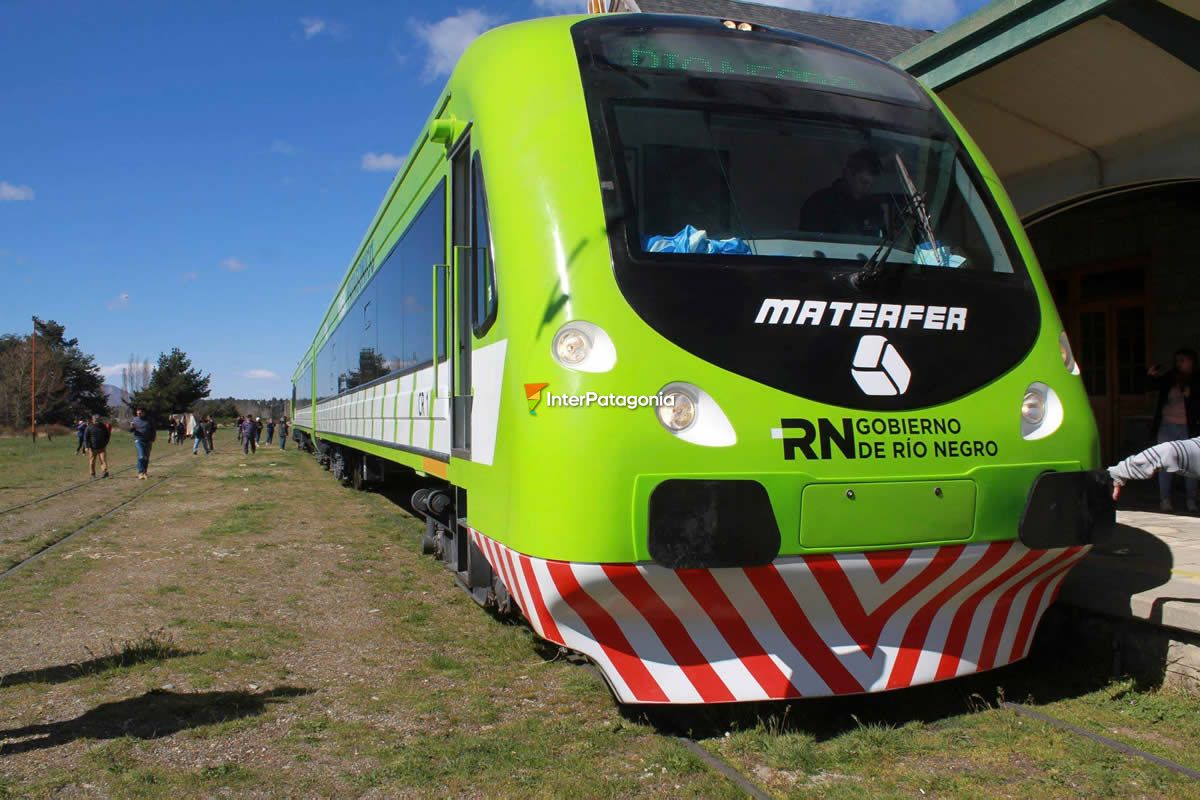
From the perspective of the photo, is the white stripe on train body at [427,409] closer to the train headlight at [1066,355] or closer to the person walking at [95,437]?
the train headlight at [1066,355]

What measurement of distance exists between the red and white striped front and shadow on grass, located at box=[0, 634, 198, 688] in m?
2.53

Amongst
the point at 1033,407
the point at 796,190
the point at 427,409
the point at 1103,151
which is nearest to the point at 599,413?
the point at 796,190

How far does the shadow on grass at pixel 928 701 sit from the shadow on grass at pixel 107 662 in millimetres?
2727

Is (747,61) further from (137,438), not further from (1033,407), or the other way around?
(137,438)

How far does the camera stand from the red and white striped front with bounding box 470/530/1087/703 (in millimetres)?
3562

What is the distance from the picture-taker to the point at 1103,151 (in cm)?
864

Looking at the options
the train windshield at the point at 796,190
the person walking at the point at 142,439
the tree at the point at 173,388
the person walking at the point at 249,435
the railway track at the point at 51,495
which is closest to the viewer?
the train windshield at the point at 796,190

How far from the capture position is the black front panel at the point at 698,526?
341 centimetres

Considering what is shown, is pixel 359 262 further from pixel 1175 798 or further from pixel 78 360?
pixel 78 360

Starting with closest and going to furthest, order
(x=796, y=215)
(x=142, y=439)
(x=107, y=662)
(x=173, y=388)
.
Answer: (x=796, y=215) < (x=107, y=662) < (x=142, y=439) < (x=173, y=388)

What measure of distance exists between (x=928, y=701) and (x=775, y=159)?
252cm

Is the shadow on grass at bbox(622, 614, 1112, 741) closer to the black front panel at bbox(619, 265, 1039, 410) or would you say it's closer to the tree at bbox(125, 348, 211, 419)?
the black front panel at bbox(619, 265, 1039, 410)

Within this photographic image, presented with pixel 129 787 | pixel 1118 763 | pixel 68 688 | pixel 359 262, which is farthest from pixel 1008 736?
pixel 359 262

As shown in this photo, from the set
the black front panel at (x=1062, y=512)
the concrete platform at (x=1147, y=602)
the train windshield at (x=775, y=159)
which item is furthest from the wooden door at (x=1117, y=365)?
the black front panel at (x=1062, y=512)
